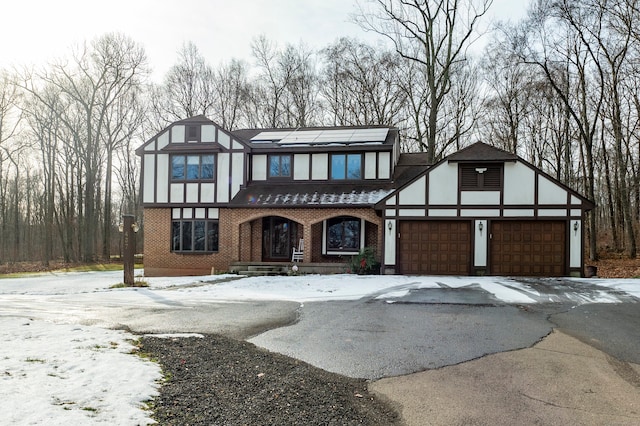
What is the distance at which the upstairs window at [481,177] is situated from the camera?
1709cm

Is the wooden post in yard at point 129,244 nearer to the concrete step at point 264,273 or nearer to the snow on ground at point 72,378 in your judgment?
the concrete step at point 264,273

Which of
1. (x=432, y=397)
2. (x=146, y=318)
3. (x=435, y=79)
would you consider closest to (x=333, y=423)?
(x=432, y=397)

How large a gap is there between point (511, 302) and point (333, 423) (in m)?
8.14

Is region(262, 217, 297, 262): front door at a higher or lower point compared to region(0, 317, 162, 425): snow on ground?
higher

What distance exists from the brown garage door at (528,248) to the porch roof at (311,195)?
4713 mm

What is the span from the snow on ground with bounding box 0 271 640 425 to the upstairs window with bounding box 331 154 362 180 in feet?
21.5

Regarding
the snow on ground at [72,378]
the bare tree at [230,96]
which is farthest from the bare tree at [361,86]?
the snow on ground at [72,378]

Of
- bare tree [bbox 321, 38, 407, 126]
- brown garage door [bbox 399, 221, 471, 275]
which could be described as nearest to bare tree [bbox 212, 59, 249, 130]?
bare tree [bbox 321, 38, 407, 126]

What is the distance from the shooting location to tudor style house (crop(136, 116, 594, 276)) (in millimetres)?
16891

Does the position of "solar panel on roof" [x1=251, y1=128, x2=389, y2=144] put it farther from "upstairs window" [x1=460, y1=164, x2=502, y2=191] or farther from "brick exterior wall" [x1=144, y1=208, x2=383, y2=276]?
"upstairs window" [x1=460, y1=164, x2=502, y2=191]

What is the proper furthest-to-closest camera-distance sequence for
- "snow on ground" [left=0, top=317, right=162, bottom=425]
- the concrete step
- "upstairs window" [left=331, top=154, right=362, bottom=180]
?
"upstairs window" [left=331, top=154, right=362, bottom=180]
the concrete step
"snow on ground" [left=0, top=317, right=162, bottom=425]

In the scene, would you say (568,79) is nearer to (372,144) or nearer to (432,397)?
(372,144)

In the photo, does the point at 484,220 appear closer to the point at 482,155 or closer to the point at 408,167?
the point at 482,155

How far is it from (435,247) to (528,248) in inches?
130
